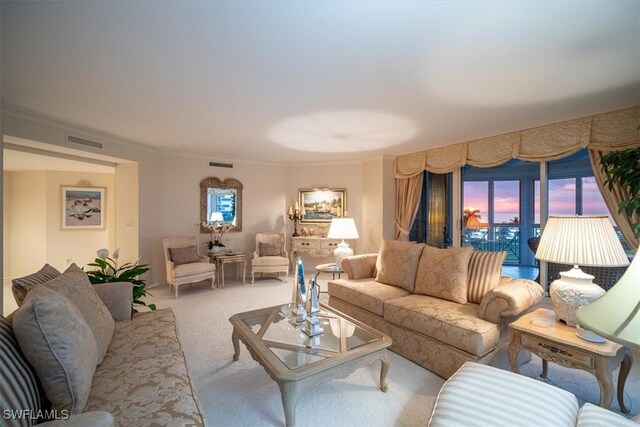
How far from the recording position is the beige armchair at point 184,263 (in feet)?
14.6

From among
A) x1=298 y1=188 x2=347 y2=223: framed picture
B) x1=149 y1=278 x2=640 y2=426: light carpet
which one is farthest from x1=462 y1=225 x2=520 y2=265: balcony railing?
x1=149 y1=278 x2=640 y2=426: light carpet

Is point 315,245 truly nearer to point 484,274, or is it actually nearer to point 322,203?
point 322,203

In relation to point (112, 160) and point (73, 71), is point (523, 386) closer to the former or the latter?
point (73, 71)

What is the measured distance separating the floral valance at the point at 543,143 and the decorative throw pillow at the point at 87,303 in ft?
16.2

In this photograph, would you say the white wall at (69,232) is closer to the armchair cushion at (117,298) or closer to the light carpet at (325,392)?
the armchair cushion at (117,298)

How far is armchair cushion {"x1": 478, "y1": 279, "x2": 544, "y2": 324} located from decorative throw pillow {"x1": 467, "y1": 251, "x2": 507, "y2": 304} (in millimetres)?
243

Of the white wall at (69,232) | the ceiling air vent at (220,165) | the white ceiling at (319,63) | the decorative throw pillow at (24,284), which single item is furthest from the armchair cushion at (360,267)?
the white wall at (69,232)

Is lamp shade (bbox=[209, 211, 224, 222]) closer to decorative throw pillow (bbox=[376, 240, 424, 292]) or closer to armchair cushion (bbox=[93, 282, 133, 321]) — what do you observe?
armchair cushion (bbox=[93, 282, 133, 321])

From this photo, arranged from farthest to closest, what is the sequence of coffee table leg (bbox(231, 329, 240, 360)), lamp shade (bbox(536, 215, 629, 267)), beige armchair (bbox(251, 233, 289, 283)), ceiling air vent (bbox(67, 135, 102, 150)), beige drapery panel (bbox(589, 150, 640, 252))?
beige armchair (bbox(251, 233, 289, 283)) < ceiling air vent (bbox(67, 135, 102, 150)) < beige drapery panel (bbox(589, 150, 640, 252)) < coffee table leg (bbox(231, 329, 240, 360)) < lamp shade (bbox(536, 215, 629, 267))

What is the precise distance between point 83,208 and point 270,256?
4082mm

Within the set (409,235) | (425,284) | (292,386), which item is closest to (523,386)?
(292,386)

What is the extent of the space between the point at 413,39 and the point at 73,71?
2.70 meters

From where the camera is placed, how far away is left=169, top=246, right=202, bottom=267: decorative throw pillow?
Result: 4.77 metres

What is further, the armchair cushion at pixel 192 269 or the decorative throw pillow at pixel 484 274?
the armchair cushion at pixel 192 269
